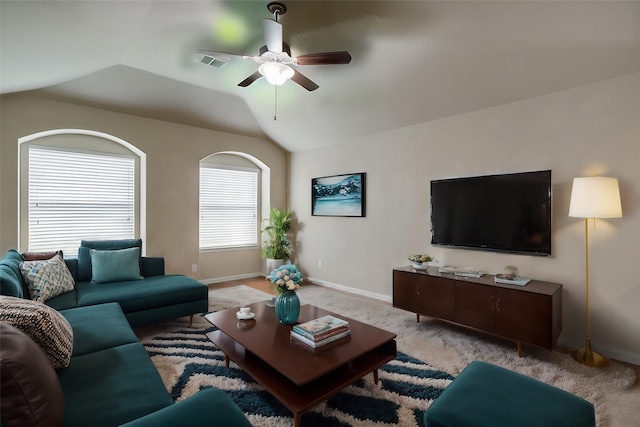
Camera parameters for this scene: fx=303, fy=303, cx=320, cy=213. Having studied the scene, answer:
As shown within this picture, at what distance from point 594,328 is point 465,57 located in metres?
2.79

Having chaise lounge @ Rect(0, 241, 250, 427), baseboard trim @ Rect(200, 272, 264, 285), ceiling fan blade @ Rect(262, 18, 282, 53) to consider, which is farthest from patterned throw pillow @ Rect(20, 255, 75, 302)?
ceiling fan blade @ Rect(262, 18, 282, 53)

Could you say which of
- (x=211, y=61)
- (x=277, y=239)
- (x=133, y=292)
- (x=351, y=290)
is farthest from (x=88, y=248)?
(x=351, y=290)

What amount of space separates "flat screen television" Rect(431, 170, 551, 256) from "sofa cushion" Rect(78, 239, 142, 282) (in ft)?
12.6

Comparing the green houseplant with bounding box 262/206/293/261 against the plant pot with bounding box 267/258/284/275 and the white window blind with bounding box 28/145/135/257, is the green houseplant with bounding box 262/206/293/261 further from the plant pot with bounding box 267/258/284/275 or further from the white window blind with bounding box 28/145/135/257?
the white window blind with bounding box 28/145/135/257

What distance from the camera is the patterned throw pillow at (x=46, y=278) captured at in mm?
2682

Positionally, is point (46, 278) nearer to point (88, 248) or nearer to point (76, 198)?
point (88, 248)

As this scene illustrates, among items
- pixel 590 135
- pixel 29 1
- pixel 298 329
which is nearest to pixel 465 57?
pixel 590 135

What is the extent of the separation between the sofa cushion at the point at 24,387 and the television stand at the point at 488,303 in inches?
119

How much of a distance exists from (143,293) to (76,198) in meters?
2.21

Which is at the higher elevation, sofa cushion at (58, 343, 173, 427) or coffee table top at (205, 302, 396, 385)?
sofa cushion at (58, 343, 173, 427)

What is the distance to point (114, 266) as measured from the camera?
134 inches

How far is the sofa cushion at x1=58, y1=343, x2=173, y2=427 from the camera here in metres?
1.26

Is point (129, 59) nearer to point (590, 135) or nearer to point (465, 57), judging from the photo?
point (465, 57)

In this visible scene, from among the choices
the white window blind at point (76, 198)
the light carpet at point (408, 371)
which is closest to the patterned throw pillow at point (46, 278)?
the light carpet at point (408, 371)
